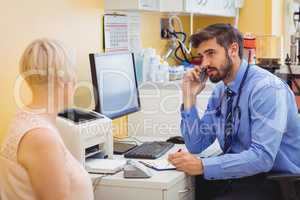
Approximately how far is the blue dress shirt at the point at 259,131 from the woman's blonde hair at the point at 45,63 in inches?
33.4

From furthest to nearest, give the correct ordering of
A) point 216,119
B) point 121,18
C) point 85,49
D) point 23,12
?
point 121,18 < point 85,49 < point 216,119 < point 23,12

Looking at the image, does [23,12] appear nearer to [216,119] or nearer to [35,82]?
[35,82]

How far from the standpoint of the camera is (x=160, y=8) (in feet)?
10.5

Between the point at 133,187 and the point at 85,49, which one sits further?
the point at 85,49

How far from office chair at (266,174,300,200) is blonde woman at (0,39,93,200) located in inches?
33.1

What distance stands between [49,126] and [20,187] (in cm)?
21

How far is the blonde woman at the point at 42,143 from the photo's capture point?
1.54m

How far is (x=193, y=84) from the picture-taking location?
264 cm

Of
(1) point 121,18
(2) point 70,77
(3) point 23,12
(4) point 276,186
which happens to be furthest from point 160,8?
(2) point 70,77

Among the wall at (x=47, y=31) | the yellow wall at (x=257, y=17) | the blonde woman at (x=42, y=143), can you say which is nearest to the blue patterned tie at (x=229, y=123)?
the wall at (x=47, y=31)

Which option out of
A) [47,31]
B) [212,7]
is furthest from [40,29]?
[212,7]

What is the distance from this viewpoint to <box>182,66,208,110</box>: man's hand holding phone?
8.54ft

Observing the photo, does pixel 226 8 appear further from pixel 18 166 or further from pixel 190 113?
pixel 18 166

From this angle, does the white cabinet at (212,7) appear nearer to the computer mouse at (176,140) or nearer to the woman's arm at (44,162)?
the computer mouse at (176,140)
